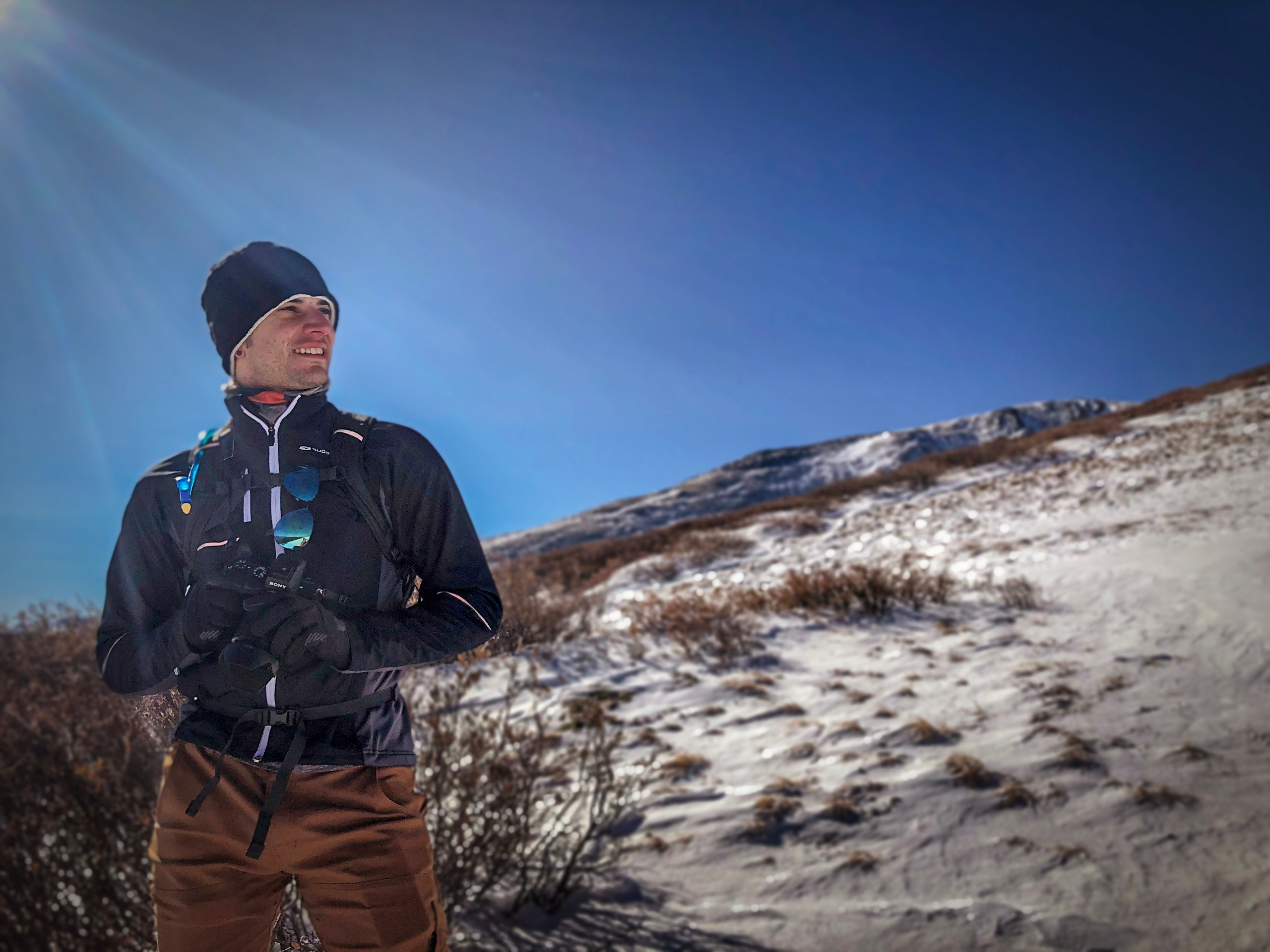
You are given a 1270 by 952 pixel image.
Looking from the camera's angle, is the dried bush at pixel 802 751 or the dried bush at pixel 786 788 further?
the dried bush at pixel 802 751

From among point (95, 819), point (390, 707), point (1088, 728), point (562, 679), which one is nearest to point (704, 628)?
point (562, 679)

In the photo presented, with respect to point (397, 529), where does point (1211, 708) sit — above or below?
below

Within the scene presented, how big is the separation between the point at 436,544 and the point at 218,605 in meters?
0.38

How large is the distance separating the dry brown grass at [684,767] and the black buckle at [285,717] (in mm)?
2961

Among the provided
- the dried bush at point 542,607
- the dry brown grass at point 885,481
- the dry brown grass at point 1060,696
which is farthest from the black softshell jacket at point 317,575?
the dry brown grass at point 885,481

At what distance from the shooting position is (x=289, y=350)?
126cm

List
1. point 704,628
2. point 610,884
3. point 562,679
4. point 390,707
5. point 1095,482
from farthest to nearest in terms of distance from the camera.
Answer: point 1095,482
point 704,628
point 562,679
point 610,884
point 390,707

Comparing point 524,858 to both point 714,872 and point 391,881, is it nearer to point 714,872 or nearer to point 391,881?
point 714,872

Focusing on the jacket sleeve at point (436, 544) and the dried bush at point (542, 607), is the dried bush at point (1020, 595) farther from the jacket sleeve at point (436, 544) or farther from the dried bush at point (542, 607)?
the jacket sleeve at point (436, 544)

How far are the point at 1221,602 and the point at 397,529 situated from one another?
6.42m

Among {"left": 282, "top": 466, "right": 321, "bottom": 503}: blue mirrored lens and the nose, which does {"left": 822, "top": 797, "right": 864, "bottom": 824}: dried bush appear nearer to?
{"left": 282, "top": 466, "right": 321, "bottom": 503}: blue mirrored lens

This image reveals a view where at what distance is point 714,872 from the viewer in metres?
2.83

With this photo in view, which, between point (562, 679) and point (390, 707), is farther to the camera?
point (562, 679)

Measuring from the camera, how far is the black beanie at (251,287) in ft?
4.17
